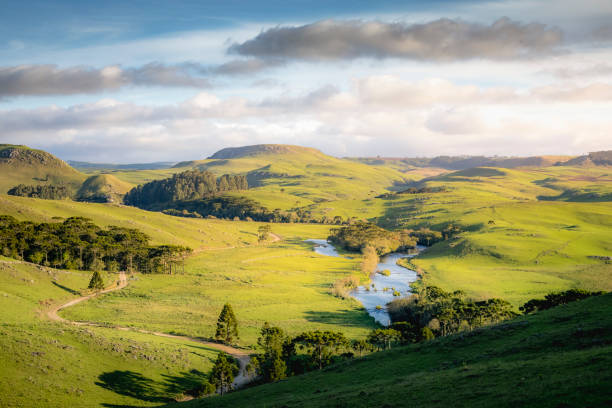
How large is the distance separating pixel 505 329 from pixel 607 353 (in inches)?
702

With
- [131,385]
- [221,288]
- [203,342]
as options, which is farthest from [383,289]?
[131,385]

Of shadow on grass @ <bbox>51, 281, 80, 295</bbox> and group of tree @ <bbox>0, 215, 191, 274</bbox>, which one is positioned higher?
group of tree @ <bbox>0, 215, 191, 274</bbox>

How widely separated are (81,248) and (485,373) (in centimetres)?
11489

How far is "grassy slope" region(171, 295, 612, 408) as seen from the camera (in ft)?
71.4

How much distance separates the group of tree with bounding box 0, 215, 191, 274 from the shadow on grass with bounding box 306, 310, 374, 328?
189 ft

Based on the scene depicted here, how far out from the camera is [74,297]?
85.4 m

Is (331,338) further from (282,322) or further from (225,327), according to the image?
(282,322)

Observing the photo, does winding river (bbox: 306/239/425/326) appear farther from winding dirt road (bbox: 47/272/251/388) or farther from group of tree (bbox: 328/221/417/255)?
winding dirt road (bbox: 47/272/251/388)

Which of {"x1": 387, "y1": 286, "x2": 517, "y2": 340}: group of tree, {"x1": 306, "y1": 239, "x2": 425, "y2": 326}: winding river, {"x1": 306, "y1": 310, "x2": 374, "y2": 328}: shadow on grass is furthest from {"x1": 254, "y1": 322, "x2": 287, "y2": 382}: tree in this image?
{"x1": 306, "y1": 239, "x2": 425, "y2": 326}: winding river

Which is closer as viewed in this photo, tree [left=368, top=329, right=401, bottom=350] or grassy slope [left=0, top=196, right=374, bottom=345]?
tree [left=368, top=329, right=401, bottom=350]

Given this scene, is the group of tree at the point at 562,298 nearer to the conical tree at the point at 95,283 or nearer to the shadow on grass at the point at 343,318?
the shadow on grass at the point at 343,318

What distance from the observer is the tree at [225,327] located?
6544cm

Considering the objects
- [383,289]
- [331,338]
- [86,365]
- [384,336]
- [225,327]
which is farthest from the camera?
[383,289]

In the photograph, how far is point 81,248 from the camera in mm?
113250
